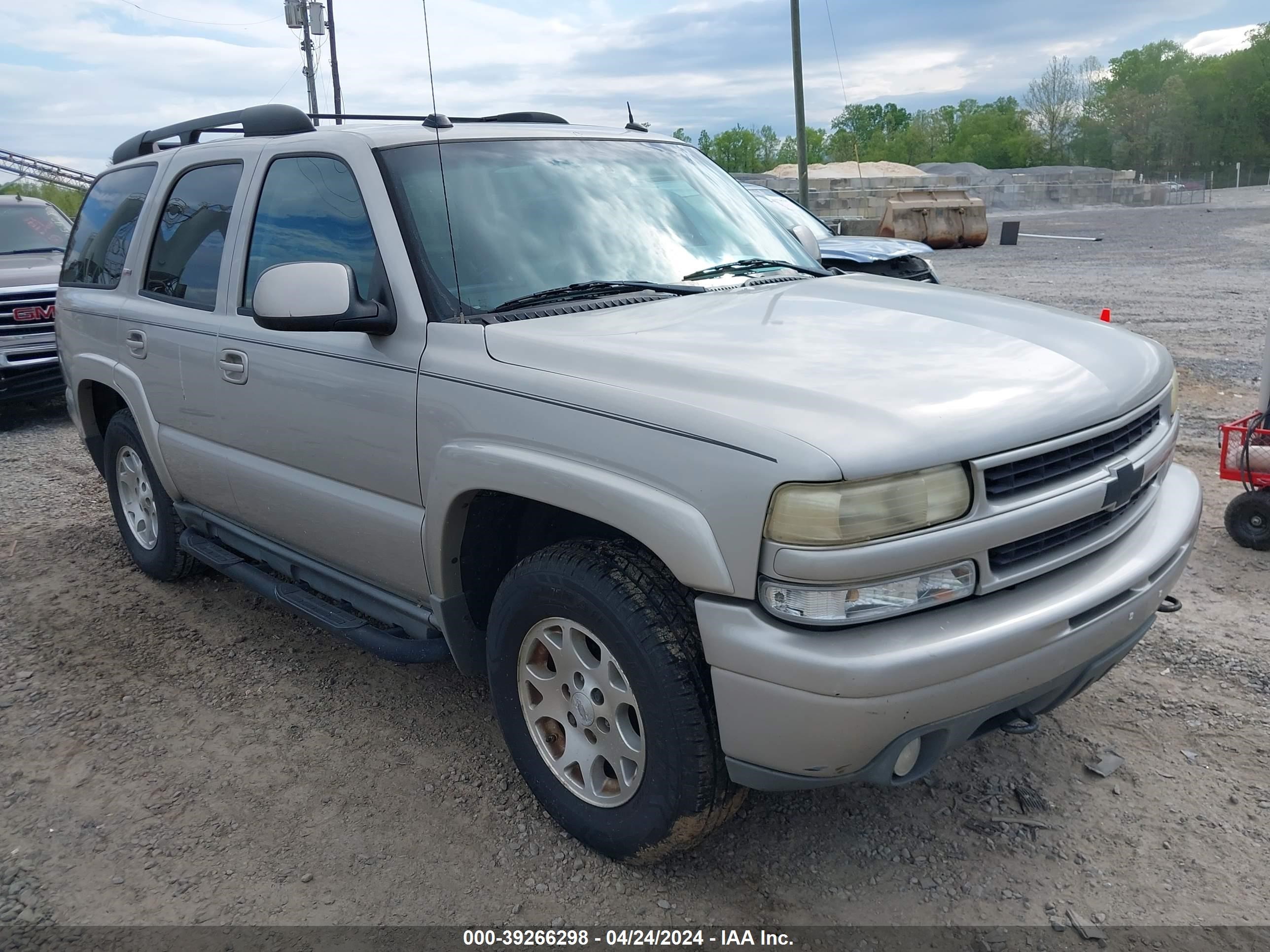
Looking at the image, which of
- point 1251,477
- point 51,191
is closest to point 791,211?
point 1251,477

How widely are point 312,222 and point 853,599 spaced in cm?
234

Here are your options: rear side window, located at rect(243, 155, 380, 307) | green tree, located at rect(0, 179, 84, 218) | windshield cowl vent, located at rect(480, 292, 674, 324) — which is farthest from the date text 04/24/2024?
green tree, located at rect(0, 179, 84, 218)

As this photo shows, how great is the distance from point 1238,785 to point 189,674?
12.3 ft

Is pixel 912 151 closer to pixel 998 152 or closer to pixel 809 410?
pixel 998 152

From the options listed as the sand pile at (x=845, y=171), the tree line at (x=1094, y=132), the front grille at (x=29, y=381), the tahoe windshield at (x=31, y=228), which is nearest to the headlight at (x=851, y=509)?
the front grille at (x=29, y=381)

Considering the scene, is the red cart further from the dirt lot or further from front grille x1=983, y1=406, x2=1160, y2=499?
front grille x1=983, y1=406, x2=1160, y2=499

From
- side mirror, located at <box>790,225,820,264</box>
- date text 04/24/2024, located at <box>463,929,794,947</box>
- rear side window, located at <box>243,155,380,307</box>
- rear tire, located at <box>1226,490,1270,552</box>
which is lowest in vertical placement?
date text 04/24/2024, located at <box>463,929,794,947</box>

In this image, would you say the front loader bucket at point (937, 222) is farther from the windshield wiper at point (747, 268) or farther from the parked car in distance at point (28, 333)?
the windshield wiper at point (747, 268)

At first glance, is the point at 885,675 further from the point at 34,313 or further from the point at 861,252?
the point at 34,313

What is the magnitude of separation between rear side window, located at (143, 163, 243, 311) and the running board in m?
1.04

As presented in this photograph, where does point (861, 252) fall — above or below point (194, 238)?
below

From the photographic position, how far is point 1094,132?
94938mm

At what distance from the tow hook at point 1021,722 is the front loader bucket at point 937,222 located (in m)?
23.7

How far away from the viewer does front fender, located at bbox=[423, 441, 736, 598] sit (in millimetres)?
2307
